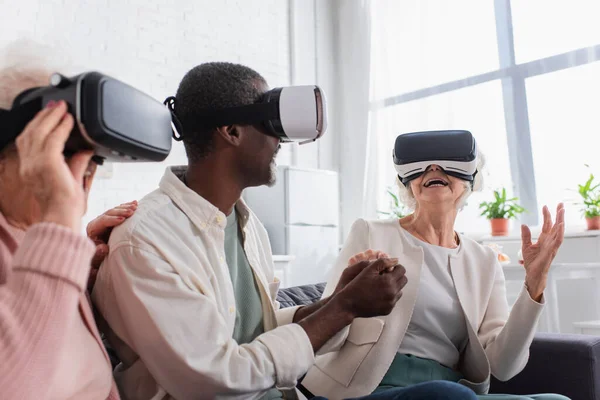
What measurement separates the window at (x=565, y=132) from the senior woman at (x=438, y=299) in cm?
273

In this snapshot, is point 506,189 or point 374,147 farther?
point 374,147

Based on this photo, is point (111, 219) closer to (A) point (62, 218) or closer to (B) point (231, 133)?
(B) point (231, 133)

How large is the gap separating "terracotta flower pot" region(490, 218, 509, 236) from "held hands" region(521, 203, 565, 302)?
9.49ft

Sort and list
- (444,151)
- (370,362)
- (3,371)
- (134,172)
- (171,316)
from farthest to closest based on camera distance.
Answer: (134,172) < (444,151) < (370,362) < (171,316) < (3,371)

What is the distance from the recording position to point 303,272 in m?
4.86

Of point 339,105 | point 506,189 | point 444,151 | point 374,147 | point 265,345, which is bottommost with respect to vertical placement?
point 265,345

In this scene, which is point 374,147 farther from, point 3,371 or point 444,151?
point 3,371

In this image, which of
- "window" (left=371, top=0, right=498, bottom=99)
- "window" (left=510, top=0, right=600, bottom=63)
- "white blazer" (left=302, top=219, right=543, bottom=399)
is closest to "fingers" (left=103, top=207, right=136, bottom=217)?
"white blazer" (left=302, top=219, right=543, bottom=399)

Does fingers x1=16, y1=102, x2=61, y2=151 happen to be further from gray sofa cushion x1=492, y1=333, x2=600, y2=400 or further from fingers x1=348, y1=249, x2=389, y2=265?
gray sofa cushion x1=492, y1=333, x2=600, y2=400

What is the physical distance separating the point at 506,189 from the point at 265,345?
3.92 m

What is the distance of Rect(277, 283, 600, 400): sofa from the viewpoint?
1.73m

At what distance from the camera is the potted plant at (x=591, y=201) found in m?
3.99

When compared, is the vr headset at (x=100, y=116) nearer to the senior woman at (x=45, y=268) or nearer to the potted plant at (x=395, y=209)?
the senior woman at (x=45, y=268)

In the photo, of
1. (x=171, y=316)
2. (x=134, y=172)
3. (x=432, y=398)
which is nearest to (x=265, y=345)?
(x=171, y=316)
